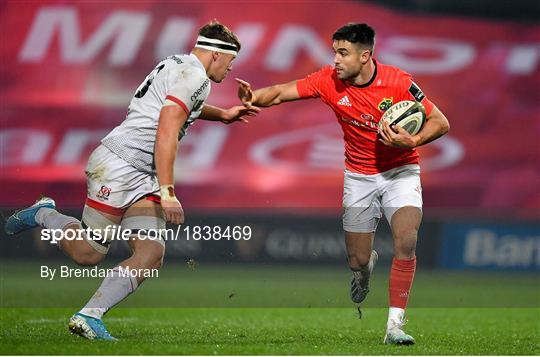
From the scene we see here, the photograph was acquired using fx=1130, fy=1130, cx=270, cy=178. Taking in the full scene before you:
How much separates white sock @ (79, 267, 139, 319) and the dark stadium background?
8591 millimetres

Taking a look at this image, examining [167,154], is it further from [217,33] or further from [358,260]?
[358,260]

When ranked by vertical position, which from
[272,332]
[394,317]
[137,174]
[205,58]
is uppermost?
[205,58]

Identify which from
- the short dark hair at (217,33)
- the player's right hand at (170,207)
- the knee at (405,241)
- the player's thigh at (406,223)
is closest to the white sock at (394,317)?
the knee at (405,241)

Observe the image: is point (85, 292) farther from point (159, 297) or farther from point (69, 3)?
point (69, 3)

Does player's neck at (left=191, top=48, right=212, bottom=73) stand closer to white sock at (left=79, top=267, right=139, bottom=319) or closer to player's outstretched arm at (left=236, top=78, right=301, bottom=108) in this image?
player's outstretched arm at (left=236, top=78, right=301, bottom=108)

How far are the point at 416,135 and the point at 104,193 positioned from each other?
2.25m

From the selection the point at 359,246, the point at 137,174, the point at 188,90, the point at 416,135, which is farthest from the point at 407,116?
the point at 137,174

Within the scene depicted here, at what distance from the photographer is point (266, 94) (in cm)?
863

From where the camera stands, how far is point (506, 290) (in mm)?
14406

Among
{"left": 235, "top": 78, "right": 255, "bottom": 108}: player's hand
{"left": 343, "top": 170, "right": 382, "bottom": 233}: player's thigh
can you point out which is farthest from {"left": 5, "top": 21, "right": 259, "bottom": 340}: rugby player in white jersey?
{"left": 343, "top": 170, "right": 382, "bottom": 233}: player's thigh

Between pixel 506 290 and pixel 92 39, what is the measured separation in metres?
7.74

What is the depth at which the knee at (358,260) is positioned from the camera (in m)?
8.98

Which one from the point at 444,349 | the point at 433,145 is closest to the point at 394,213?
the point at 444,349

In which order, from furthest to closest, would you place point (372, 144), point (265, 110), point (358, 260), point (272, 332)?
point (265, 110), point (358, 260), point (272, 332), point (372, 144)
